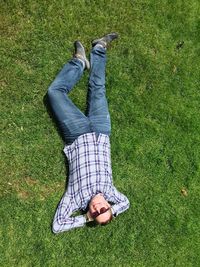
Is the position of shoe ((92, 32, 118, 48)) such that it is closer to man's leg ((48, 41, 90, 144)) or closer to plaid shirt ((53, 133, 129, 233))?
man's leg ((48, 41, 90, 144))

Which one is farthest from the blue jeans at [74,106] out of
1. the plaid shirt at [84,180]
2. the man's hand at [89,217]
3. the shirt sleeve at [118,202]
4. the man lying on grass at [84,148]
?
the man's hand at [89,217]

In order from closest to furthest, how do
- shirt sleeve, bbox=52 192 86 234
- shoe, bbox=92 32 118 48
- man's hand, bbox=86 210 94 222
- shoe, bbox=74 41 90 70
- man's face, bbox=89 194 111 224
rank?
man's face, bbox=89 194 111 224 < man's hand, bbox=86 210 94 222 < shirt sleeve, bbox=52 192 86 234 < shoe, bbox=74 41 90 70 < shoe, bbox=92 32 118 48

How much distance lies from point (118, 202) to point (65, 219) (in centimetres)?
81

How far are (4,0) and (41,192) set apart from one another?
9.05ft

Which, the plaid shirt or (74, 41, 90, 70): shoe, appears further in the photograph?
(74, 41, 90, 70): shoe

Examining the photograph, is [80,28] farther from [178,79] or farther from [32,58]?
[178,79]

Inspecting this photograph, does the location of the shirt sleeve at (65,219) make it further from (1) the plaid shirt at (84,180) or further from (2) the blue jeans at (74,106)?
(2) the blue jeans at (74,106)

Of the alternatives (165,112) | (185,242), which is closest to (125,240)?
(185,242)

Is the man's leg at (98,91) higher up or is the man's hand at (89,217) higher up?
the man's leg at (98,91)

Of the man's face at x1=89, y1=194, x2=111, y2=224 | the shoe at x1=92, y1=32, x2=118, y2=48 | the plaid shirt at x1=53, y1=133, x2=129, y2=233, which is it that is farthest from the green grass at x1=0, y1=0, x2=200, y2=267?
the man's face at x1=89, y1=194, x2=111, y2=224

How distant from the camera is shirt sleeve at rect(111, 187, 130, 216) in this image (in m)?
6.70

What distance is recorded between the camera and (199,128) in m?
7.63

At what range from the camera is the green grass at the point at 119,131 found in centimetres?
670

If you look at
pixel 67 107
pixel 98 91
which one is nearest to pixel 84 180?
pixel 67 107
